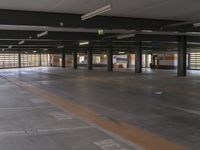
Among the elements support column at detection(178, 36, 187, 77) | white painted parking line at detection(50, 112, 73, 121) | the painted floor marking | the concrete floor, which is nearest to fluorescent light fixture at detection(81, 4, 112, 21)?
the concrete floor

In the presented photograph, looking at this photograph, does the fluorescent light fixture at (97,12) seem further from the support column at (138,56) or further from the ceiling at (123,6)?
the support column at (138,56)

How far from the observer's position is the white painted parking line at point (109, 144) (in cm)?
652

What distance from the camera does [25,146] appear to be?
673 cm

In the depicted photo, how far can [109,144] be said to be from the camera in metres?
6.82

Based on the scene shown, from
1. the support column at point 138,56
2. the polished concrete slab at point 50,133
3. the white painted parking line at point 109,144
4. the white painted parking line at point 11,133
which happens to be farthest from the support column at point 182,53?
the white painted parking line at point 109,144

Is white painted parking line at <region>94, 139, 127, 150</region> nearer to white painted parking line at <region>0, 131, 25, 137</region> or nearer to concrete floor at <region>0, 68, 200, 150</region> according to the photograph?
concrete floor at <region>0, 68, 200, 150</region>

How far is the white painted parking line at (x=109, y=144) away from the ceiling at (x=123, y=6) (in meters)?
8.02

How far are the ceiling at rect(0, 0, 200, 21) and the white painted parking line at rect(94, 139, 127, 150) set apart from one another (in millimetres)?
8016

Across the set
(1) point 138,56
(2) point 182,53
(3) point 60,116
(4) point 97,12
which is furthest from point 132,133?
(1) point 138,56

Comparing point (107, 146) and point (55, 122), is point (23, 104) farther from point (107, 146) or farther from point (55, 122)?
point (107, 146)

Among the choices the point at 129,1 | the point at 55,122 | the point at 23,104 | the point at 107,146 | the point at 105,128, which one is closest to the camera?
the point at 107,146

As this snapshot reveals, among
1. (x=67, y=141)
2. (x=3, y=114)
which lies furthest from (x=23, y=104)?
(x=67, y=141)

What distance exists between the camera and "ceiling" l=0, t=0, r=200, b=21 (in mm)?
14243

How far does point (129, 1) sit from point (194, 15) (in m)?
5.41
